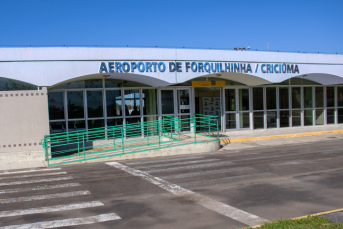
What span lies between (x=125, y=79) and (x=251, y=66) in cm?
746

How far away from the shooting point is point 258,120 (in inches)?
846

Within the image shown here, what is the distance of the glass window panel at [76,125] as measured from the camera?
16.8 metres

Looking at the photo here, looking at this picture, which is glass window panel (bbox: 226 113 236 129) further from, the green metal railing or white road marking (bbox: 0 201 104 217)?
white road marking (bbox: 0 201 104 217)

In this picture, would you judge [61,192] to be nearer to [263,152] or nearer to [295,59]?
[263,152]

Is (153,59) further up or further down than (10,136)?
further up

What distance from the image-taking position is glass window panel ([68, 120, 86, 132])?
1680cm

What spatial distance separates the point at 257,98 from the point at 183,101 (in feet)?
18.0

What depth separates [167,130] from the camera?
17531mm

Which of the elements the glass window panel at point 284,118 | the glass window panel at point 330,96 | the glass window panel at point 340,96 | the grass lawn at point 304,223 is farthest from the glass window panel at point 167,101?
the grass lawn at point 304,223

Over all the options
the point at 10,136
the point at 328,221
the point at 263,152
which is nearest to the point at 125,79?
the point at 10,136

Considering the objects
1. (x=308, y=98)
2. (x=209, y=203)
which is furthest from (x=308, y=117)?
(x=209, y=203)

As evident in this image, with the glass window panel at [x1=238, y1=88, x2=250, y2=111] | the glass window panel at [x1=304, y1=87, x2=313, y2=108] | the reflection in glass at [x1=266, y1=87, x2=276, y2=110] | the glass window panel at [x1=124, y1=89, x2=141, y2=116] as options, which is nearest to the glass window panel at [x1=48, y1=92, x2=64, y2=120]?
the glass window panel at [x1=124, y1=89, x2=141, y2=116]

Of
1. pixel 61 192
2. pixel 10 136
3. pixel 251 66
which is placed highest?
pixel 251 66

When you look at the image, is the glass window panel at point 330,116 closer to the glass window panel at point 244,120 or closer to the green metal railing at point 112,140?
the glass window panel at point 244,120
